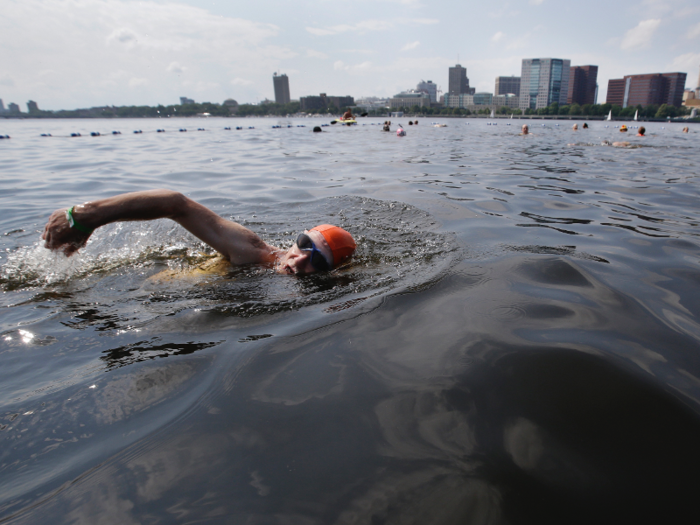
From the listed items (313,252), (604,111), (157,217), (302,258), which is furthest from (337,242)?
(604,111)

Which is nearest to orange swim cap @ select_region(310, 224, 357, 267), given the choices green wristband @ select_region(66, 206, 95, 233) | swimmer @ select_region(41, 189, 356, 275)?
swimmer @ select_region(41, 189, 356, 275)

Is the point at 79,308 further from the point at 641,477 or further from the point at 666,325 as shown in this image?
the point at 666,325

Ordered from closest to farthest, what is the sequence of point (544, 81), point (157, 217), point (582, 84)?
point (157, 217)
point (582, 84)
point (544, 81)

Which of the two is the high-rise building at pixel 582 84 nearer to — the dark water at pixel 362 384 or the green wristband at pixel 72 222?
the dark water at pixel 362 384

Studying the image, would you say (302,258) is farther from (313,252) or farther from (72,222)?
(72,222)

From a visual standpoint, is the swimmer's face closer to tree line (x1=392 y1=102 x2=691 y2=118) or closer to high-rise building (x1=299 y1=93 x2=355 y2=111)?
tree line (x1=392 y1=102 x2=691 y2=118)

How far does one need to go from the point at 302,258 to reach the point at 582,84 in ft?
717

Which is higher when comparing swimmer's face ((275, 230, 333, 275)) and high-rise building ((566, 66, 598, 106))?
high-rise building ((566, 66, 598, 106))

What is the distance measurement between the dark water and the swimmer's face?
7.8 inches

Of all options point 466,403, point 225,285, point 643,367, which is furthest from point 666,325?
point 225,285

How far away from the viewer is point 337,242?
160 inches

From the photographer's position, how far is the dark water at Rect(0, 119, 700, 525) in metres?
1.46

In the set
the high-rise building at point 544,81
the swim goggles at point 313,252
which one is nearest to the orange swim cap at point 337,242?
the swim goggles at point 313,252

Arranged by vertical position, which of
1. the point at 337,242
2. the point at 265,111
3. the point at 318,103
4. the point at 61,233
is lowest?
the point at 337,242
